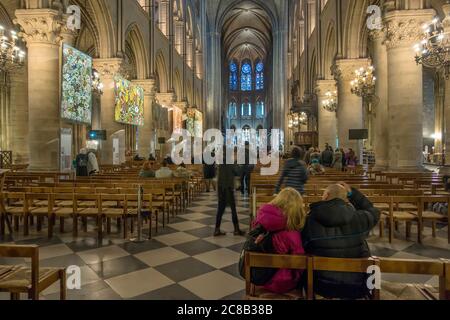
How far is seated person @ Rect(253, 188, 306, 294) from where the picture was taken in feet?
8.45

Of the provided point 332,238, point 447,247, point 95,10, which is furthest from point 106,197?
point 95,10

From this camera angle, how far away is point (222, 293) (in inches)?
143

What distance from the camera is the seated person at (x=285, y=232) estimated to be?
8.45ft

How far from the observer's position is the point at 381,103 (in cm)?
1230

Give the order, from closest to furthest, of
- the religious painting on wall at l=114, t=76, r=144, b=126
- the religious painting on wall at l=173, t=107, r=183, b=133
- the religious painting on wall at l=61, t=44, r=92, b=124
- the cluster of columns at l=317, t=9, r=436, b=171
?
the cluster of columns at l=317, t=9, r=436, b=171 < the religious painting on wall at l=61, t=44, r=92, b=124 < the religious painting on wall at l=114, t=76, r=144, b=126 < the religious painting on wall at l=173, t=107, r=183, b=133

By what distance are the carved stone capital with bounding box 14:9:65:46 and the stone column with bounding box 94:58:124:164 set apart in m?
5.13

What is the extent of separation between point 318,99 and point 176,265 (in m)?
18.0

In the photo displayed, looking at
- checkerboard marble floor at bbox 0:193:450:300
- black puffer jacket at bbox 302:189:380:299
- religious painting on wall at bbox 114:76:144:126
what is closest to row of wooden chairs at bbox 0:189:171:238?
checkerboard marble floor at bbox 0:193:450:300

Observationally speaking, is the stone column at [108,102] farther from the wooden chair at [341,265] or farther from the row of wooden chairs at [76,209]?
the wooden chair at [341,265]

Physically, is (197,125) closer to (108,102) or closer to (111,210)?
(108,102)

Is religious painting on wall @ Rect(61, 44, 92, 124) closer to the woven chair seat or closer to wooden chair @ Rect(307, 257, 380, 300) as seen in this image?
the woven chair seat

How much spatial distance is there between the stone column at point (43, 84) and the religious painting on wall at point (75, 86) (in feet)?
2.61

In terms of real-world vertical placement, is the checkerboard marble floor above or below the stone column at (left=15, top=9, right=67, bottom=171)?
below
